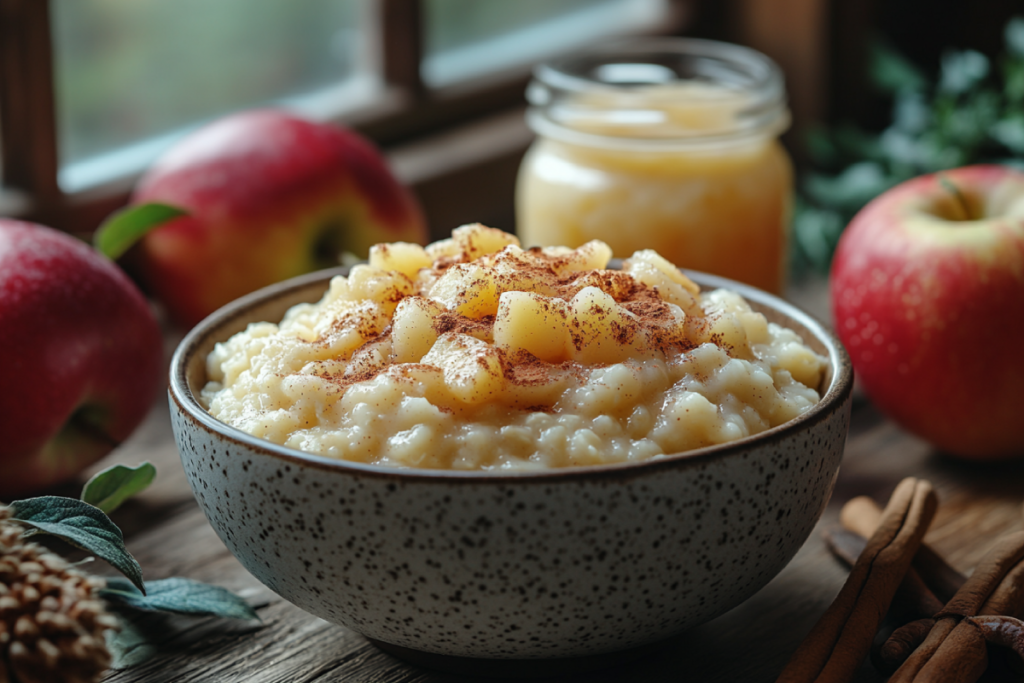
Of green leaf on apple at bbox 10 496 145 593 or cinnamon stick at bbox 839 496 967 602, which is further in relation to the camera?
cinnamon stick at bbox 839 496 967 602

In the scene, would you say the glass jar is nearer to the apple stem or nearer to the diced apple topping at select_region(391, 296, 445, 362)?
the apple stem

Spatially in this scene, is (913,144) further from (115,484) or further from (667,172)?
(115,484)

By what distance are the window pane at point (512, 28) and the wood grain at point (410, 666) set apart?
4.44 feet

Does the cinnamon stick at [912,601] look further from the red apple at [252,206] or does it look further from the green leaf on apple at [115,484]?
the red apple at [252,206]

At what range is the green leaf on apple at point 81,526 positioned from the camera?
963mm

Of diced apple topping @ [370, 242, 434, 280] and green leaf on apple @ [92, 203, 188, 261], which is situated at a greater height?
diced apple topping @ [370, 242, 434, 280]

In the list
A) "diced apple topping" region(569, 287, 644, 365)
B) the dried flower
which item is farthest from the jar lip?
the dried flower

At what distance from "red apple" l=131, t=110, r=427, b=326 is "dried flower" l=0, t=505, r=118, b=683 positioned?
1073mm

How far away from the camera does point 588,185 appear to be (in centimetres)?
179

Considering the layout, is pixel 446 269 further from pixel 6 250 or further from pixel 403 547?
pixel 6 250

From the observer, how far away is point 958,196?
1.71 metres

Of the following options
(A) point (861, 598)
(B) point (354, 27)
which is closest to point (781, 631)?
(A) point (861, 598)

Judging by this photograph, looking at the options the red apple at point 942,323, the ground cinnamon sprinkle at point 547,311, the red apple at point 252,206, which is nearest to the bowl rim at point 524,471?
the ground cinnamon sprinkle at point 547,311

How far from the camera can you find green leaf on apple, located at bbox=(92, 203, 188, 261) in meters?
1.60
